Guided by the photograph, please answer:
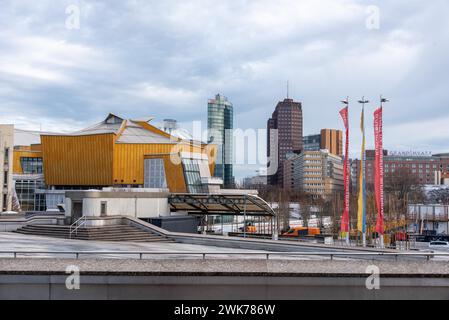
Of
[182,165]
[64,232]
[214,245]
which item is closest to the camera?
[214,245]

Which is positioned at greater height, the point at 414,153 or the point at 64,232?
the point at 414,153

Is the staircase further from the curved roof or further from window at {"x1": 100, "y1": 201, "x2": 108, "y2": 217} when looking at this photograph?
the curved roof

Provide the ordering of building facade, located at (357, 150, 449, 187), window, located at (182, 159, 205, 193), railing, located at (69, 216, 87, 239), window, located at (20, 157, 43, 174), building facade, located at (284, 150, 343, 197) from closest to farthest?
railing, located at (69, 216, 87, 239), window, located at (182, 159, 205, 193), window, located at (20, 157, 43, 174), building facade, located at (284, 150, 343, 197), building facade, located at (357, 150, 449, 187)

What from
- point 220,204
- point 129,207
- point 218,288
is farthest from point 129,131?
point 218,288

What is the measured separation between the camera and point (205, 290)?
11.5 m

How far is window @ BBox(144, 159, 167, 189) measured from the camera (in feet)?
214

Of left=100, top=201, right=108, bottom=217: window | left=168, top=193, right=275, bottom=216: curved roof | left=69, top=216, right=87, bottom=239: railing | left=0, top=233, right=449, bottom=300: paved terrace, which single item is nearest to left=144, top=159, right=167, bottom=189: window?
left=168, top=193, right=275, bottom=216: curved roof

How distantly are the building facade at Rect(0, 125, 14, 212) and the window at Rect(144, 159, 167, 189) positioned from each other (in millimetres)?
17948

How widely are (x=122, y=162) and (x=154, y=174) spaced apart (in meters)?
4.94

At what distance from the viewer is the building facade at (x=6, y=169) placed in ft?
206

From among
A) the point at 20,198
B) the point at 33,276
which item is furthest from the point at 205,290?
the point at 20,198
